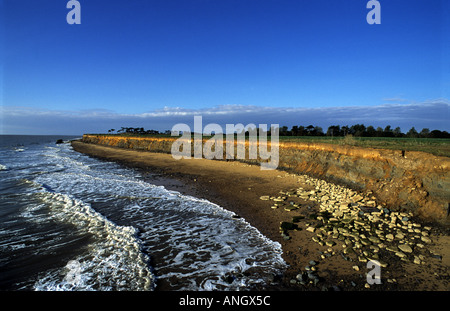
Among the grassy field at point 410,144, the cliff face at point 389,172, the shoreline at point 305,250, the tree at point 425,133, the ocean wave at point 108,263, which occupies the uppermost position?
the tree at point 425,133

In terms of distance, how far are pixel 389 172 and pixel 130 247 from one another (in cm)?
1167

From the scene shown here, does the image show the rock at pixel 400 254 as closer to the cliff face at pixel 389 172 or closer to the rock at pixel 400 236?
the rock at pixel 400 236

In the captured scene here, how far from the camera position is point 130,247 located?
633cm

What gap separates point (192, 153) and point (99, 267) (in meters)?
28.4

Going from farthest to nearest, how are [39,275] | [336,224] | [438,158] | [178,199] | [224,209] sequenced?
1. [178,199]
2. [224,209]
3. [438,158]
4. [336,224]
5. [39,275]

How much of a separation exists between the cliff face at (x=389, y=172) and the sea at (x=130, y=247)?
6452mm

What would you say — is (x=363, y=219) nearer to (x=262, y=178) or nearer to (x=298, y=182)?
(x=298, y=182)

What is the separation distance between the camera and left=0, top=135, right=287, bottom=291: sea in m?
4.90

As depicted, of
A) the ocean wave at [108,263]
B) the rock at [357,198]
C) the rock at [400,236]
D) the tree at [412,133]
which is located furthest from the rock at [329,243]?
the tree at [412,133]

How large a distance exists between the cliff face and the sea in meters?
6.45

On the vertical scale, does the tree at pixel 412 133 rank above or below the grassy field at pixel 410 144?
above

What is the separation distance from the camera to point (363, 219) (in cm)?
777

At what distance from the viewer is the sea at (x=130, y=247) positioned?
4.90 metres
